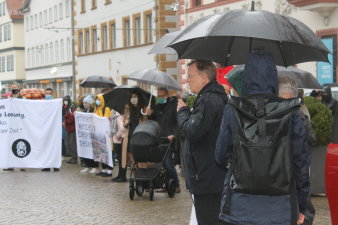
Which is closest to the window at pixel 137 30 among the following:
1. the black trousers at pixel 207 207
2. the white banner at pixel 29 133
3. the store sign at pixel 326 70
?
the store sign at pixel 326 70

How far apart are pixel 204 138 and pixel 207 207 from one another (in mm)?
531

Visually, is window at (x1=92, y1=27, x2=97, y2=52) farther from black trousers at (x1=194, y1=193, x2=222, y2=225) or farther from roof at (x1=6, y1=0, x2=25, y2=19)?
black trousers at (x1=194, y1=193, x2=222, y2=225)

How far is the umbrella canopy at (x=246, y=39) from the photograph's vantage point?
6.45 meters

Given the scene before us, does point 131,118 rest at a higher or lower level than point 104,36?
lower

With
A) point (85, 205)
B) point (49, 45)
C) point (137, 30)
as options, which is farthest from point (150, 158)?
point (49, 45)

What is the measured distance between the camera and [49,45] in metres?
69.6

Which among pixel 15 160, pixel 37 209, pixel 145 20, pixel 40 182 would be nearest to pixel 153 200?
pixel 37 209

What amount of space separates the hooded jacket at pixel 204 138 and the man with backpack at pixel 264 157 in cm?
120

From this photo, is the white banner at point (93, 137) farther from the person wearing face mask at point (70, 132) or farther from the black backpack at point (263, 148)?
the black backpack at point (263, 148)

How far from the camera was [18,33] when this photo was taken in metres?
87.2

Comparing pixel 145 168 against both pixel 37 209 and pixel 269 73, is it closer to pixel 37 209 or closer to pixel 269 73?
pixel 37 209

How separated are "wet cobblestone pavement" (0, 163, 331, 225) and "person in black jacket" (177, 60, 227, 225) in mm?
3691

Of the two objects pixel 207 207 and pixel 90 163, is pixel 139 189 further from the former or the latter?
pixel 207 207

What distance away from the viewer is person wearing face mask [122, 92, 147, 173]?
1353cm
